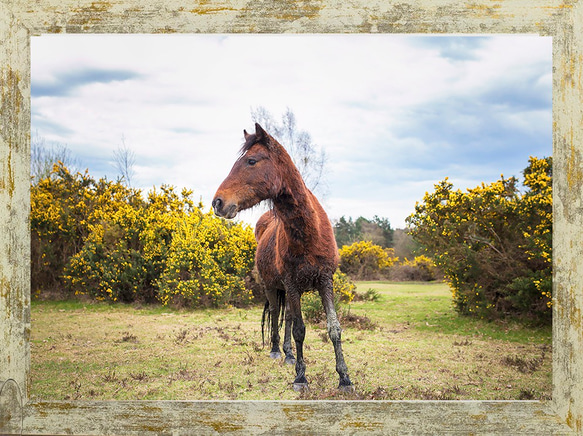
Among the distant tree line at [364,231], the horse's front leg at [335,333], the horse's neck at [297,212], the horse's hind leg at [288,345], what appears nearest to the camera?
the horse's neck at [297,212]

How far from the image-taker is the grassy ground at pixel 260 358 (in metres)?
4.75

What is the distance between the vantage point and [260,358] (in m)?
6.01

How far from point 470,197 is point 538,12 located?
4.95m

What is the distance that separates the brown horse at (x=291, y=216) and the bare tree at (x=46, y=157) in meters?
9.82

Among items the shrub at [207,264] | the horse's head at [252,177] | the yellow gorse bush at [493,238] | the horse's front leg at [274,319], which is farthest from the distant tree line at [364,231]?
the horse's head at [252,177]

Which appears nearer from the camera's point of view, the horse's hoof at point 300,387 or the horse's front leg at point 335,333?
the horse's front leg at point 335,333

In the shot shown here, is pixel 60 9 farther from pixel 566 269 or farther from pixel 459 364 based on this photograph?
pixel 459 364

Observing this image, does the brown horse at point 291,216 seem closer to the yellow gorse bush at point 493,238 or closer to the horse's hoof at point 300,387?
the horse's hoof at point 300,387

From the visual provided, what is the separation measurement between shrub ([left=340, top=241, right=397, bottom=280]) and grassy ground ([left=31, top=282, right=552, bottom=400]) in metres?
6.41

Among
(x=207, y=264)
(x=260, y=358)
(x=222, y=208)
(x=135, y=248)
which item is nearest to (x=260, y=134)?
(x=222, y=208)

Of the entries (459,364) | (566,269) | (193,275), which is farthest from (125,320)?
(566,269)

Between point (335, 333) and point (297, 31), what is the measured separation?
2718mm

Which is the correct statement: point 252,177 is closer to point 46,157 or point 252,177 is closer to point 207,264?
point 207,264

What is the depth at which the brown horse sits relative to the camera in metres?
3.69
